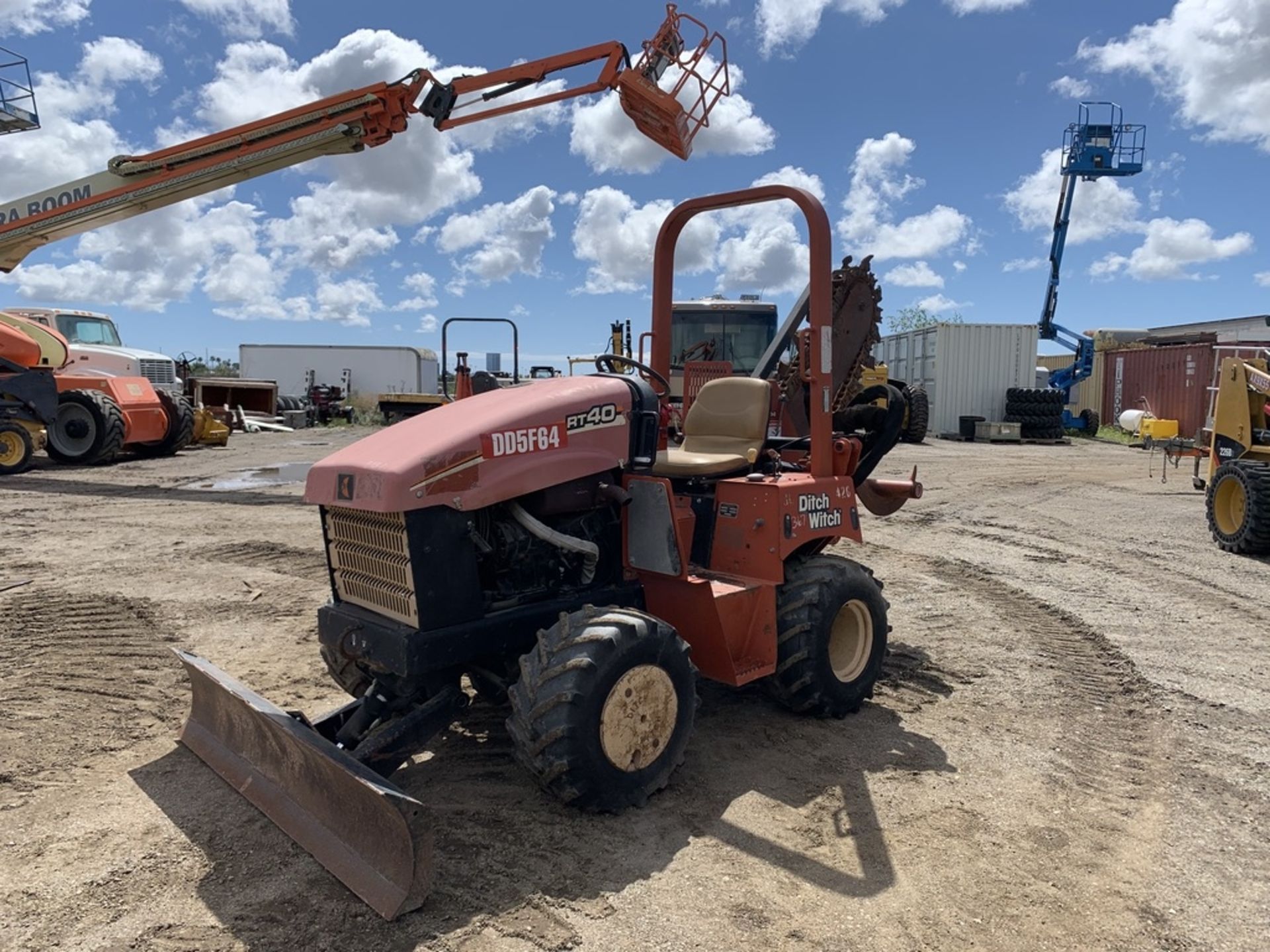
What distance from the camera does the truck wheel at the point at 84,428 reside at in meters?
14.1

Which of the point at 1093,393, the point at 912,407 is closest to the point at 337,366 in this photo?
the point at 1093,393

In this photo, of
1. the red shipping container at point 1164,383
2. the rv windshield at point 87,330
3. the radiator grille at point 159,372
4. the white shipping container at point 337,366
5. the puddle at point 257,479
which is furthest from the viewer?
the white shipping container at point 337,366

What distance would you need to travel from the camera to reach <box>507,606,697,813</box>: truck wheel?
3064mm

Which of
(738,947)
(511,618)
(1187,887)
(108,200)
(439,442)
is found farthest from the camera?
(108,200)

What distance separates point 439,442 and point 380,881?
1.39 m

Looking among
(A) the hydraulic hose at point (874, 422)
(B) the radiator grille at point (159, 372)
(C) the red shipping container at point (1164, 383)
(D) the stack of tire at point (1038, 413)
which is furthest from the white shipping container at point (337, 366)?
(A) the hydraulic hose at point (874, 422)

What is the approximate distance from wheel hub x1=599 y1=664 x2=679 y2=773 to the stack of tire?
2267 centimetres

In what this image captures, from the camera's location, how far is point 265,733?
10.9 feet

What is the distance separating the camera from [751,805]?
3.47 meters

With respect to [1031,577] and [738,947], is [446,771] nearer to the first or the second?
[738,947]

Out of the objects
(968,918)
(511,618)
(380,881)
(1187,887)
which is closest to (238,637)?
(511,618)

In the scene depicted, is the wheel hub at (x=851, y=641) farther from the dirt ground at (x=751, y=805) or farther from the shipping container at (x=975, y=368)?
the shipping container at (x=975, y=368)

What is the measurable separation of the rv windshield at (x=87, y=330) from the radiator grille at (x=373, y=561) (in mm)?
16744

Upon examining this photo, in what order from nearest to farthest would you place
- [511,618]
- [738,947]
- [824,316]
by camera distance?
[738,947] → [511,618] → [824,316]
